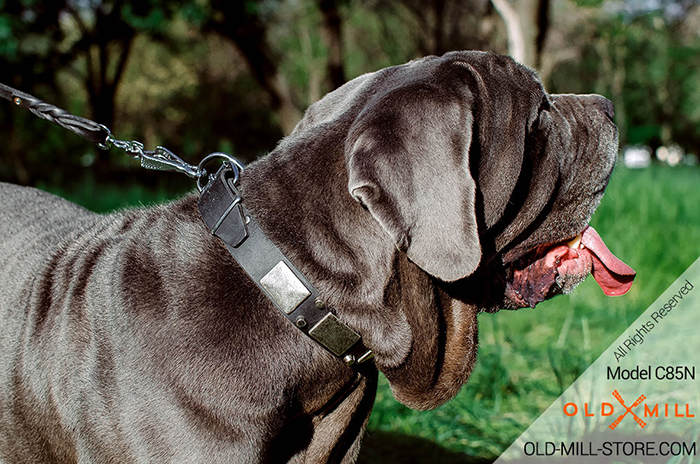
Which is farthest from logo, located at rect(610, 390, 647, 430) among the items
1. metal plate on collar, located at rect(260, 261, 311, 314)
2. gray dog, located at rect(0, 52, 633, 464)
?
metal plate on collar, located at rect(260, 261, 311, 314)

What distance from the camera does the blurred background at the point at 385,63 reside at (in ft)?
13.6

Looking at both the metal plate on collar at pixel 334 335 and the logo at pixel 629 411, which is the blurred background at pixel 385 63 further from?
the metal plate on collar at pixel 334 335

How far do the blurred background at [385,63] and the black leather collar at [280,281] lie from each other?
0.72m

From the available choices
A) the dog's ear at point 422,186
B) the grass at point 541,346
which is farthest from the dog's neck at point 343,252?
the grass at point 541,346

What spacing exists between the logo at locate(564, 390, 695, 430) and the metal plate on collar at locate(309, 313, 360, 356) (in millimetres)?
1706

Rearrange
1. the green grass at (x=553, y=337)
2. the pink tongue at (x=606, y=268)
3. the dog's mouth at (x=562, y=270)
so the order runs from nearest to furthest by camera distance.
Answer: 1. the dog's mouth at (x=562, y=270)
2. the pink tongue at (x=606, y=268)
3. the green grass at (x=553, y=337)

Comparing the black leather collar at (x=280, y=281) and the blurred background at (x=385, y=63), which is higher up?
the black leather collar at (x=280, y=281)

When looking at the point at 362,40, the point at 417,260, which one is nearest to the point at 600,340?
the point at 417,260

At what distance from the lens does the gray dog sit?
6.22 ft

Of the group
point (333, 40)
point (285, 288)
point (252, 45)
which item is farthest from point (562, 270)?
point (333, 40)

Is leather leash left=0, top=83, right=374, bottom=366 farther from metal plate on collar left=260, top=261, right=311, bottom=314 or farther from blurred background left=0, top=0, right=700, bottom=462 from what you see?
blurred background left=0, top=0, right=700, bottom=462

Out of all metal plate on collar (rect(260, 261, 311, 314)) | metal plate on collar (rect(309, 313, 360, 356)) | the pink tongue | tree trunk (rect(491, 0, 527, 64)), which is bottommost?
tree trunk (rect(491, 0, 527, 64))

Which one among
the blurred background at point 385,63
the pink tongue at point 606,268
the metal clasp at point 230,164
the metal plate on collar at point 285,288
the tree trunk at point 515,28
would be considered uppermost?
the metal clasp at point 230,164

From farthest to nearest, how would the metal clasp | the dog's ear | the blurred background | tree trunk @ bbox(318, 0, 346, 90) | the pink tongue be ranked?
tree trunk @ bbox(318, 0, 346, 90), the blurred background, the pink tongue, the metal clasp, the dog's ear
